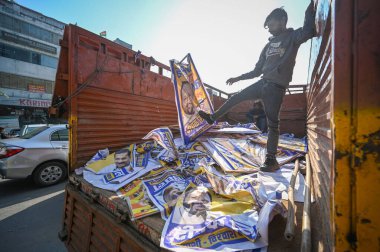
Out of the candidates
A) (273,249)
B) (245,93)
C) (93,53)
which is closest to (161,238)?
(273,249)

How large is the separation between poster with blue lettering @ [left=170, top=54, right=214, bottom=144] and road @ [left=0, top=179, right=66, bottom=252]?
2303mm

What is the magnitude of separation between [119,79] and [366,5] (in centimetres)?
293

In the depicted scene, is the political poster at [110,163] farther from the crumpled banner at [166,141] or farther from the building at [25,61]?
the building at [25,61]

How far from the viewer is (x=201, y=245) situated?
90 centimetres

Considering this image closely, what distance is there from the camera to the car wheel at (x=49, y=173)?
419cm

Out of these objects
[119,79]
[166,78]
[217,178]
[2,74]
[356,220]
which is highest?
[2,74]

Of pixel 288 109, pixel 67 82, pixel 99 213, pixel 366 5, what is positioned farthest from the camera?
pixel 288 109

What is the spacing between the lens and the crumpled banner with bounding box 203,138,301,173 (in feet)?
6.59

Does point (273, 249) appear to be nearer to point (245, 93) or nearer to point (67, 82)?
point (245, 93)

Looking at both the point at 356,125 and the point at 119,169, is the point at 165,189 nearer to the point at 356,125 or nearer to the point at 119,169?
the point at 119,169

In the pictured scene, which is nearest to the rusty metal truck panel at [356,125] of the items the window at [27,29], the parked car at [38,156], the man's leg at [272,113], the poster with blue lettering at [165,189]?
the poster with blue lettering at [165,189]

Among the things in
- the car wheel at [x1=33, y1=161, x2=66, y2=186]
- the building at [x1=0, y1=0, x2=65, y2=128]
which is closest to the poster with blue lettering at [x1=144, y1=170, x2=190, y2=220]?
the car wheel at [x1=33, y1=161, x2=66, y2=186]

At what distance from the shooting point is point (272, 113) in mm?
1901

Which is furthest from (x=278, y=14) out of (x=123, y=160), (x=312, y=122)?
(x=123, y=160)
